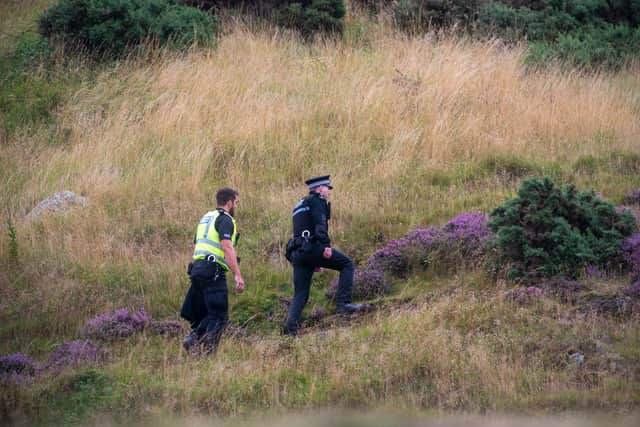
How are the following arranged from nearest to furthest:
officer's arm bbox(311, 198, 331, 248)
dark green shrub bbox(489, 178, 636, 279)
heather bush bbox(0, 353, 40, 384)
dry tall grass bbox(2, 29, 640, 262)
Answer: heather bush bbox(0, 353, 40, 384)
officer's arm bbox(311, 198, 331, 248)
dark green shrub bbox(489, 178, 636, 279)
dry tall grass bbox(2, 29, 640, 262)

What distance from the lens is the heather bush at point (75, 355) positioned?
969 centimetres

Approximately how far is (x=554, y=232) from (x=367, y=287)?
2564 mm

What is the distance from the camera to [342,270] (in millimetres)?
10477

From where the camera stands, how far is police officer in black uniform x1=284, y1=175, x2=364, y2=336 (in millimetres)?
10086

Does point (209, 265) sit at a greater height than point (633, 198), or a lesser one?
lesser

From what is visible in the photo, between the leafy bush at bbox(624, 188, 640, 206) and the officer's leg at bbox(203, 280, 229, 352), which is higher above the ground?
the leafy bush at bbox(624, 188, 640, 206)

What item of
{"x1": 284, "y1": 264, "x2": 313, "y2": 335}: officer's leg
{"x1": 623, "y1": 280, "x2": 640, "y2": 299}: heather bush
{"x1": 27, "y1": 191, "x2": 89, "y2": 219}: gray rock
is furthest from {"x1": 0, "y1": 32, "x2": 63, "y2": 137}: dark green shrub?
{"x1": 623, "y1": 280, "x2": 640, "y2": 299}: heather bush

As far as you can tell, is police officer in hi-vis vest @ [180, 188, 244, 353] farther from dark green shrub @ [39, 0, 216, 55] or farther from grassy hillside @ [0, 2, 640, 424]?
dark green shrub @ [39, 0, 216, 55]

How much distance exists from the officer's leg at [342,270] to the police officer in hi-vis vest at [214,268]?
1.30 metres

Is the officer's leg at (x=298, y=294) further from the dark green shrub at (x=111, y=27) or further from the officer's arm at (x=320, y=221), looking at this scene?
the dark green shrub at (x=111, y=27)

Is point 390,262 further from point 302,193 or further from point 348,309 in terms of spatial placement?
point 302,193

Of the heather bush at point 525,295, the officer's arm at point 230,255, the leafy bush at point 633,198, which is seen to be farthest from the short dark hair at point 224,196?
the leafy bush at point 633,198

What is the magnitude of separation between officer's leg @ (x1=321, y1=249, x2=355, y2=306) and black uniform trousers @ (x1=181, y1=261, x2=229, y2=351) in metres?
1.40

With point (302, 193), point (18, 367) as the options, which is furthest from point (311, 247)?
point (302, 193)
